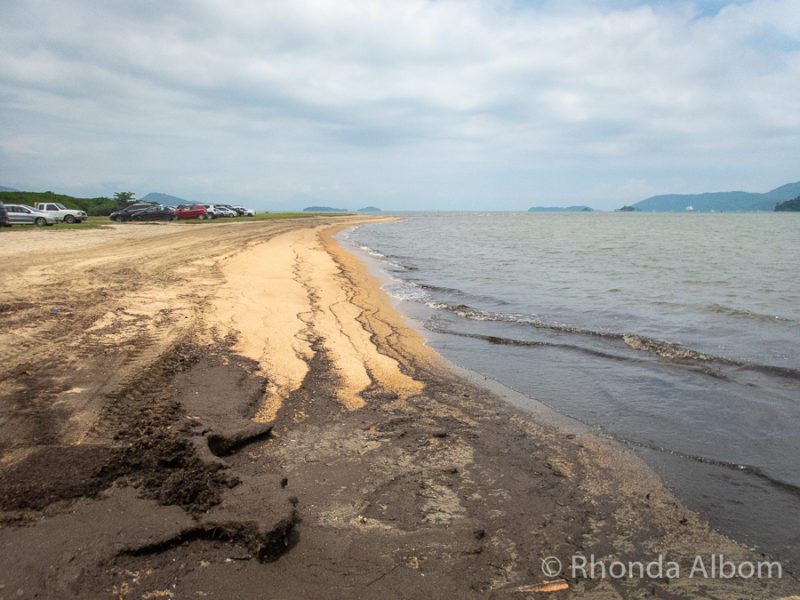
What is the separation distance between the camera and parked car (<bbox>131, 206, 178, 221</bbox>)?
4278 centimetres

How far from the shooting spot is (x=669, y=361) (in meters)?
7.36

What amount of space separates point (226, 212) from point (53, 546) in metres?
57.4

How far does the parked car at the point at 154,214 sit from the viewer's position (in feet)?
140

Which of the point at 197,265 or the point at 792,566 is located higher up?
the point at 197,265

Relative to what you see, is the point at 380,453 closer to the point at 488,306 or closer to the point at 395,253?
the point at 488,306

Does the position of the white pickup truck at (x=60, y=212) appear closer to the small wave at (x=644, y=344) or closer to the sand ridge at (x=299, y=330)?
the sand ridge at (x=299, y=330)

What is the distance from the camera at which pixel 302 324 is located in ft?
27.9

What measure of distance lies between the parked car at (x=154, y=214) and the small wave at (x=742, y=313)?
44898mm

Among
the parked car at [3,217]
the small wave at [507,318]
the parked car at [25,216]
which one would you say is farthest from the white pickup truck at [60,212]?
the small wave at [507,318]

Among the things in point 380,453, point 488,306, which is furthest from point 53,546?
point 488,306

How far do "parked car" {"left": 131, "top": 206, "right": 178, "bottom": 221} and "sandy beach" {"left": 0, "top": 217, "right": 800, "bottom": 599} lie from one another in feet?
135

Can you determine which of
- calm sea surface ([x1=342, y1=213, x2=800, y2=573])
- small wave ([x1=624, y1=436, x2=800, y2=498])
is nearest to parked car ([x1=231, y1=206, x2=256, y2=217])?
calm sea surface ([x1=342, y1=213, x2=800, y2=573])

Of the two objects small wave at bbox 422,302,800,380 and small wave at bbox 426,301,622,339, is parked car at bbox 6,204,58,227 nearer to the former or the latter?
small wave at bbox 426,301,622,339

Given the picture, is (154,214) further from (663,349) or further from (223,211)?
(663,349)
